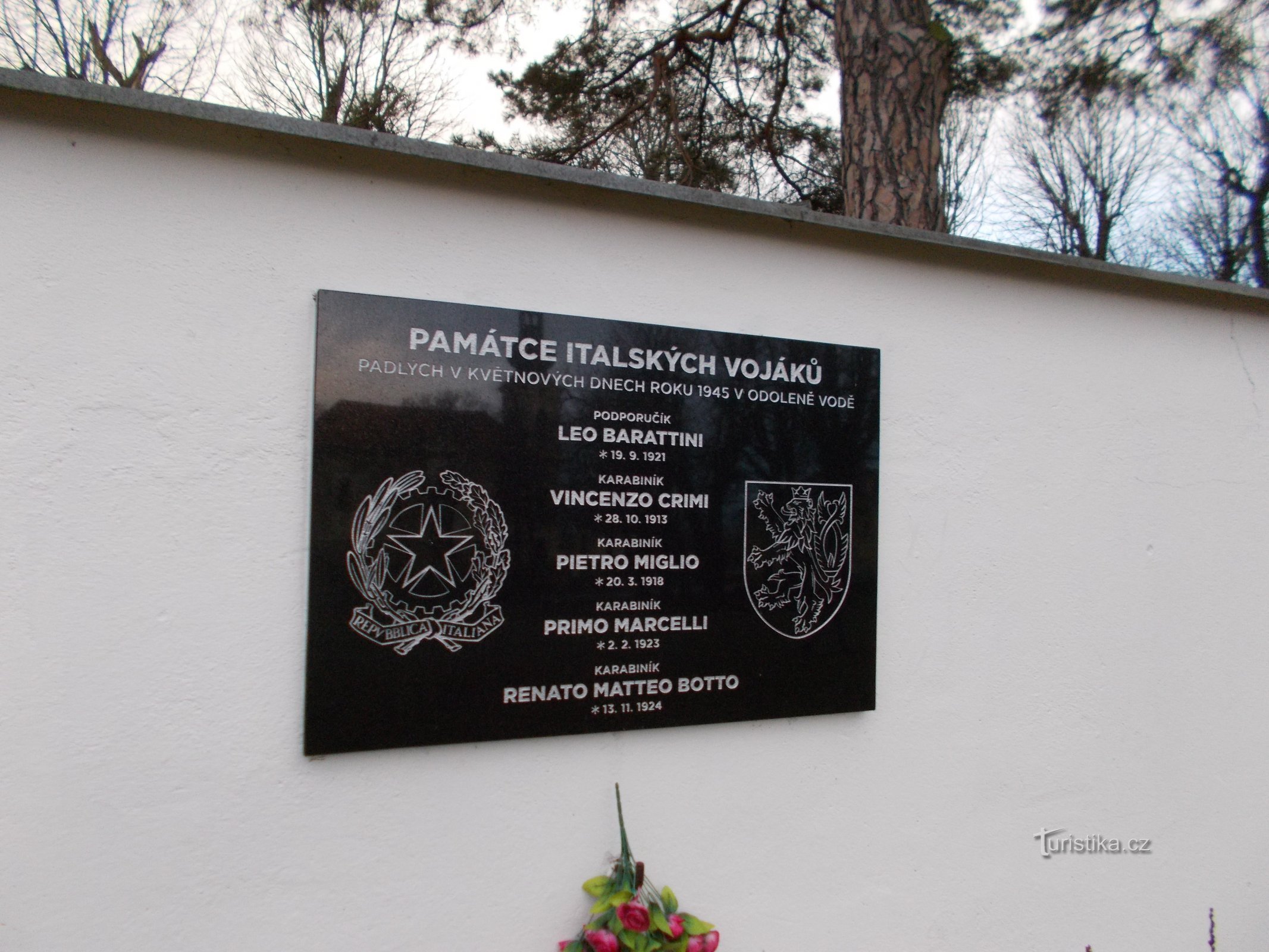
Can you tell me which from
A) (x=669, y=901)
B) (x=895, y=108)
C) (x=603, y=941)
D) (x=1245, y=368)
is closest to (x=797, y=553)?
(x=669, y=901)

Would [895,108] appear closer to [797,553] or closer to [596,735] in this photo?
[797,553]

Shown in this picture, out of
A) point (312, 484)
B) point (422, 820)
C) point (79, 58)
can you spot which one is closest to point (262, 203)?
point (312, 484)

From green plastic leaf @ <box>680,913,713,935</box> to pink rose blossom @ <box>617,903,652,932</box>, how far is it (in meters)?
0.11

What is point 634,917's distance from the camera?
5.57ft

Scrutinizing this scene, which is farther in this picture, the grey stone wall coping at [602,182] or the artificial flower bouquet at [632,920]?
the artificial flower bouquet at [632,920]

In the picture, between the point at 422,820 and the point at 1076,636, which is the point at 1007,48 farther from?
the point at 422,820

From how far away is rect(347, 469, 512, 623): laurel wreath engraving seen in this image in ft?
5.36

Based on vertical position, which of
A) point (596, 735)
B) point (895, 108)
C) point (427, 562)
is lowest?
point (596, 735)

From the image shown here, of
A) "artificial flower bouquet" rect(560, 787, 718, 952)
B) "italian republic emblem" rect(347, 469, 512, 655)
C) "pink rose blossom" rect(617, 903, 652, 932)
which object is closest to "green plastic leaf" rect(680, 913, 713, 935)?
"artificial flower bouquet" rect(560, 787, 718, 952)

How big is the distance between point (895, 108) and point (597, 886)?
3.51 m

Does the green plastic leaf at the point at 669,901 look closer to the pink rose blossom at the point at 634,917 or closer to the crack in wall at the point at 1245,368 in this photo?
the pink rose blossom at the point at 634,917

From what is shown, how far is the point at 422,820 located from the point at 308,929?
29 centimetres

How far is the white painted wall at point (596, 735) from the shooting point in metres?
1.51

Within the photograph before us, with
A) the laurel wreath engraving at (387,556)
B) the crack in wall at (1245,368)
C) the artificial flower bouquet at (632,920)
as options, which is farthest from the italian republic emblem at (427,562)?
the crack in wall at (1245,368)
